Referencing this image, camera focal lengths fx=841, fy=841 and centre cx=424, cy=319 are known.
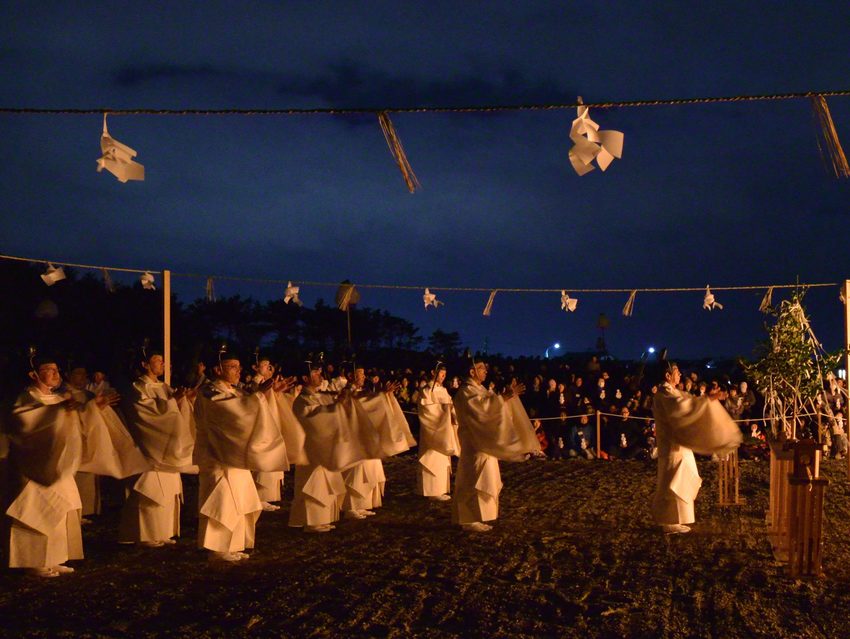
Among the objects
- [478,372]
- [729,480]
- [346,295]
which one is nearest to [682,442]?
[478,372]

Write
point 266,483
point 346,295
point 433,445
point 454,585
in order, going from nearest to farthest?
point 454,585 → point 266,483 → point 433,445 → point 346,295

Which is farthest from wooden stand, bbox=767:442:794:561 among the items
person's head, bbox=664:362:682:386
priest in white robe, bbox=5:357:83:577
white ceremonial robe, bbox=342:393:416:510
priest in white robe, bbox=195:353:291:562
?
priest in white robe, bbox=5:357:83:577

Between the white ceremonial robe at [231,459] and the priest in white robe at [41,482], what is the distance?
3.72 feet

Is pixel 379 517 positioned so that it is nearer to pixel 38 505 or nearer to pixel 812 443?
pixel 38 505

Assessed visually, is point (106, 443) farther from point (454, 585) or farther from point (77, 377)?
point (454, 585)

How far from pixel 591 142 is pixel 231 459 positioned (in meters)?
4.32

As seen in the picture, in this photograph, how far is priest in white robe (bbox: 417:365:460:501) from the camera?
12086mm

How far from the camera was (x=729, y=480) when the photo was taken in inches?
471

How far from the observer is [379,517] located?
1066cm

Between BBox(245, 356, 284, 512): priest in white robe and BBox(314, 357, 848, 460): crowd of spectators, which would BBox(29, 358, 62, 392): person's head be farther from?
BBox(314, 357, 848, 460): crowd of spectators

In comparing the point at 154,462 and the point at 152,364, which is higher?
the point at 152,364

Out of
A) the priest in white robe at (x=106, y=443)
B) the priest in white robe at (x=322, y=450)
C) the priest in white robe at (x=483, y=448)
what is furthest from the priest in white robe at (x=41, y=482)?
the priest in white robe at (x=483, y=448)

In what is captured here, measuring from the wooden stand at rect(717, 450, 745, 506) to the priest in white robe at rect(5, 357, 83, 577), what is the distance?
781cm

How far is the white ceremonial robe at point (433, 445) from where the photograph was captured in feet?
39.7
